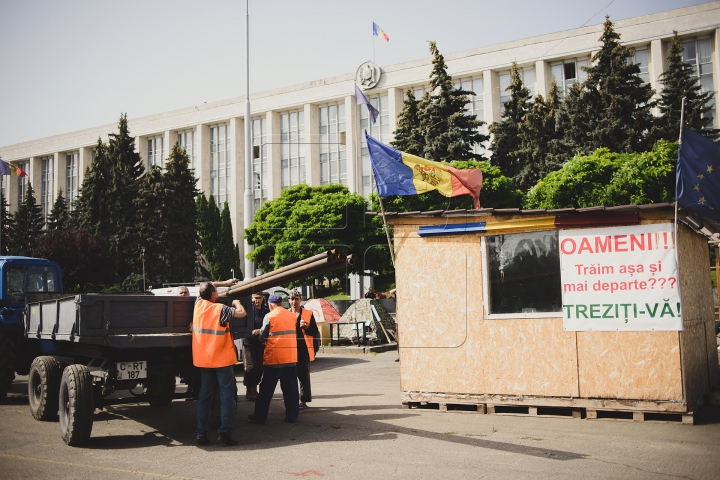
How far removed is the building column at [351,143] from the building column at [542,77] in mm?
18504

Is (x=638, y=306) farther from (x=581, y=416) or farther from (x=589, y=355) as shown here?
(x=581, y=416)

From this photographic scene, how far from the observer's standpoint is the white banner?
28.7 ft

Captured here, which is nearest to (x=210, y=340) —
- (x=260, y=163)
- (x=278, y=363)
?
(x=278, y=363)

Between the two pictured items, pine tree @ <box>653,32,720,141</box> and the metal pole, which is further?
pine tree @ <box>653,32,720,141</box>

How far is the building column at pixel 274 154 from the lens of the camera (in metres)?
70.7

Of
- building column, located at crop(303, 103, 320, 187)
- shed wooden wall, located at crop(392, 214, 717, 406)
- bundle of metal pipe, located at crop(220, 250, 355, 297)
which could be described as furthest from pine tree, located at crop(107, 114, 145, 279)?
bundle of metal pipe, located at crop(220, 250, 355, 297)

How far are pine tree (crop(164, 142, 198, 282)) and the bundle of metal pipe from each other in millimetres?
47847

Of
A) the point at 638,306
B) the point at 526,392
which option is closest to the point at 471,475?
the point at 526,392

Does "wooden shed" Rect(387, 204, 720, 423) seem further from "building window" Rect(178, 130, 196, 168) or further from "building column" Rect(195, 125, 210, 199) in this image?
"building window" Rect(178, 130, 196, 168)

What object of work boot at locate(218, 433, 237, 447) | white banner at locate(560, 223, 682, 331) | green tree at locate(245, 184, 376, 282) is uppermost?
green tree at locate(245, 184, 376, 282)

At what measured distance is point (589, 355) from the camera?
903cm

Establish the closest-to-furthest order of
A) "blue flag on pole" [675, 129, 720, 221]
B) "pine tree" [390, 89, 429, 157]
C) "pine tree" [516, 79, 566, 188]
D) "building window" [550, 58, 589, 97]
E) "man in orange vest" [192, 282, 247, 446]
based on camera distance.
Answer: "man in orange vest" [192, 282, 247, 446] < "blue flag on pole" [675, 129, 720, 221] < "pine tree" [390, 89, 429, 157] < "pine tree" [516, 79, 566, 188] < "building window" [550, 58, 589, 97]

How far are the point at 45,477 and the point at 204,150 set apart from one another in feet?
241

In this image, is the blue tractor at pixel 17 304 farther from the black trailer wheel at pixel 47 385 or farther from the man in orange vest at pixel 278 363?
the man in orange vest at pixel 278 363
